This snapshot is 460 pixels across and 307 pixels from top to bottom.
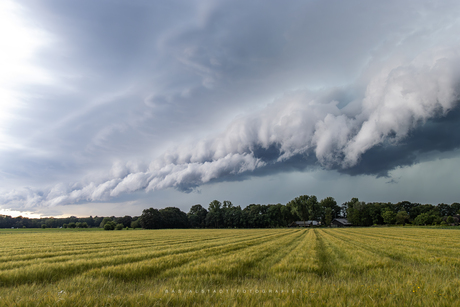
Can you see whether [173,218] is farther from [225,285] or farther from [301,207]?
[225,285]

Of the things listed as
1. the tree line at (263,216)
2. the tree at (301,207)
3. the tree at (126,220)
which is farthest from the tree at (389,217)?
the tree at (126,220)

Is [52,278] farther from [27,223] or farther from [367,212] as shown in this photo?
[27,223]

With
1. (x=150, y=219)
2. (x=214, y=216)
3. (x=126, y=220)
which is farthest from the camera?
(x=126, y=220)

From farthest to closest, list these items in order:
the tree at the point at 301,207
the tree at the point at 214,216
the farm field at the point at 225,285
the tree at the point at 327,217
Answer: the tree at the point at 327,217
the tree at the point at 214,216
the tree at the point at 301,207
the farm field at the point at 225,285

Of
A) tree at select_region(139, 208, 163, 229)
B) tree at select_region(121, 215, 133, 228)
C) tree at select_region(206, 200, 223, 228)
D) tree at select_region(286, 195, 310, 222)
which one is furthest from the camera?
tree at select_region(121, 215, 133, 228)

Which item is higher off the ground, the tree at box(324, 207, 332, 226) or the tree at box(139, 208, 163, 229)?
the tree at box(139, 208, 163, 229)

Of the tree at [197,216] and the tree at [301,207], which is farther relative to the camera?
the tree at [197,216]

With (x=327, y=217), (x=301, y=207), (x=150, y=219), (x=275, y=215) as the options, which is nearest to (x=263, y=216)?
(x=275, y=215)

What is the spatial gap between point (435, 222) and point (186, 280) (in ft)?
547

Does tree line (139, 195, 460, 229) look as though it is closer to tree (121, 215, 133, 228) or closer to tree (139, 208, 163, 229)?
tree (139, 208, 163, 229)

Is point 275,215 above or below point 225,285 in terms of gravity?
below

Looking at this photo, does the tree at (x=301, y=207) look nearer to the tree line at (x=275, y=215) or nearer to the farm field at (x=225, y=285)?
the tree line at (x=275, y=215)

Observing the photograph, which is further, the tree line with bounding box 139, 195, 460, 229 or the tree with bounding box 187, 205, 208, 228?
the tree with bounding box 187, 205, 208, 228

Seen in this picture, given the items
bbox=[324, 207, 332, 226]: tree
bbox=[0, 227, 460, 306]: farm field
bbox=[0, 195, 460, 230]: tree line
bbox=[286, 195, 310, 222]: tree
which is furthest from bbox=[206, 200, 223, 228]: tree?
bbox=[0, 227, 460, 306]: farm field
